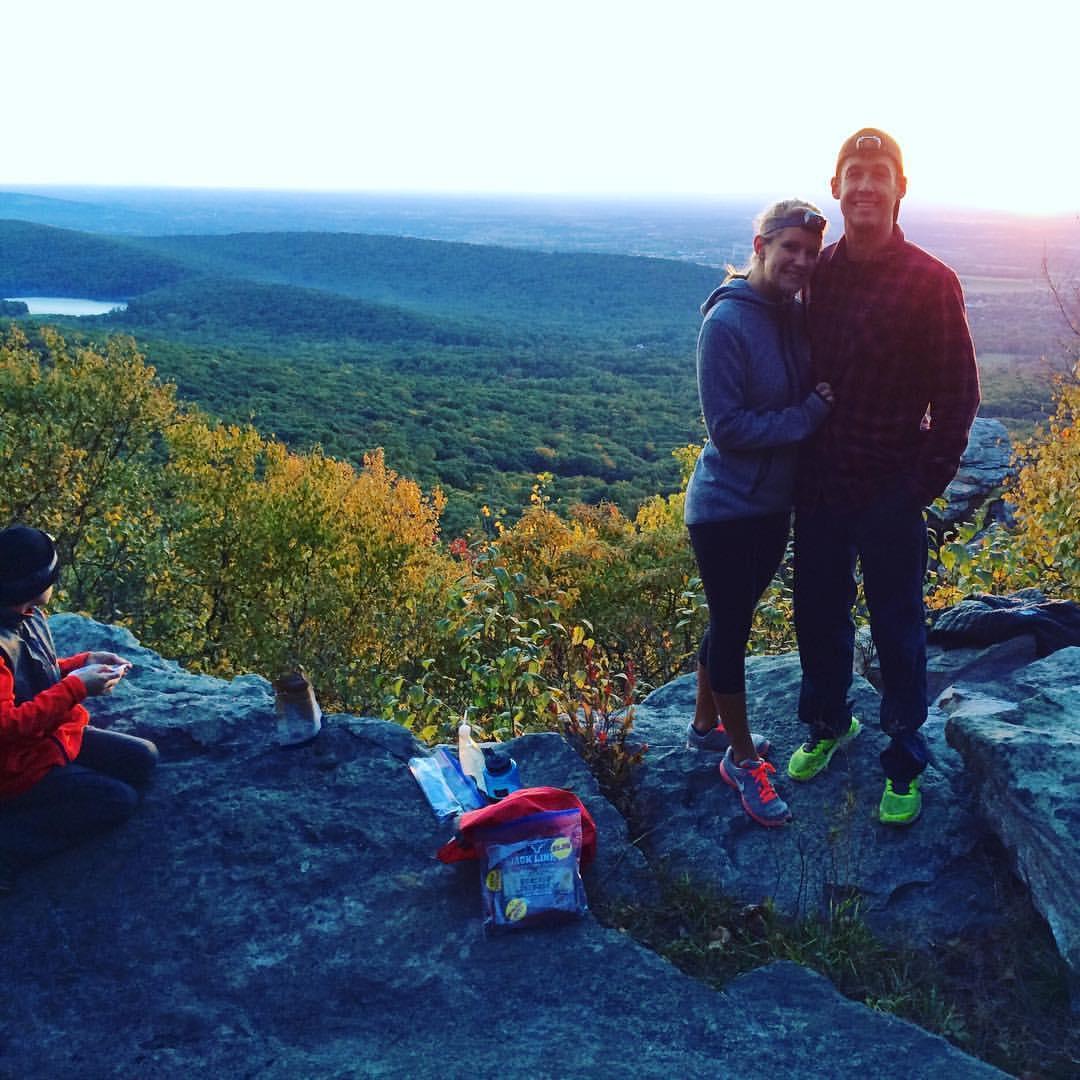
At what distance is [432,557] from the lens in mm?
22891

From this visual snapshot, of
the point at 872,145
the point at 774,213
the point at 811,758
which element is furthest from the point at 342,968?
the point at 872,145

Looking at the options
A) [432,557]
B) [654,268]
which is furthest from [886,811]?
[654,268]

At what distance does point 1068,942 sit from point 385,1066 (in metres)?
2.26

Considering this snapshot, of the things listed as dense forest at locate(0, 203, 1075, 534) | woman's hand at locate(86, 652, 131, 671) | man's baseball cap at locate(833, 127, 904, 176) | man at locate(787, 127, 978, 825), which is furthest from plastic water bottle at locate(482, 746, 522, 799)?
dense forest at locate(0, 203, 1075, 534)

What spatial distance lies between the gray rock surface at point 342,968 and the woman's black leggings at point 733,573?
742 mm

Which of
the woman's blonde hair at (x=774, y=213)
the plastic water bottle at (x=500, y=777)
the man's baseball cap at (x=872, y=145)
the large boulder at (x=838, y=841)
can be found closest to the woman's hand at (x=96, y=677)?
the plastic water bottle at (x=500, y=777)

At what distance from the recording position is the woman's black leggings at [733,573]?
11.5 ft

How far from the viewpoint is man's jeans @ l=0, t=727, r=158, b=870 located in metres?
3.58

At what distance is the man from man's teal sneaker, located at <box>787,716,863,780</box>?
0.34 meters

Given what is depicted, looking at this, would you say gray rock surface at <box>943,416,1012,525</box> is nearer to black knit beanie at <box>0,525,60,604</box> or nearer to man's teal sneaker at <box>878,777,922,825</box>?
man's teal sneaker at <box>878,777,922,825</box>

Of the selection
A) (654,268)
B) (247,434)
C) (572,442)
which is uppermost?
(654,268)

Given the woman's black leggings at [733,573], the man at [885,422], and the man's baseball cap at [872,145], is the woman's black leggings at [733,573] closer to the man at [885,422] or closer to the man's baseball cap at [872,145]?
the man at [885,422]

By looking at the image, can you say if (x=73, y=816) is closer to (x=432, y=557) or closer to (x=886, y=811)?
(x=886, y=811)

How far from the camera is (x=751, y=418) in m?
3.30
